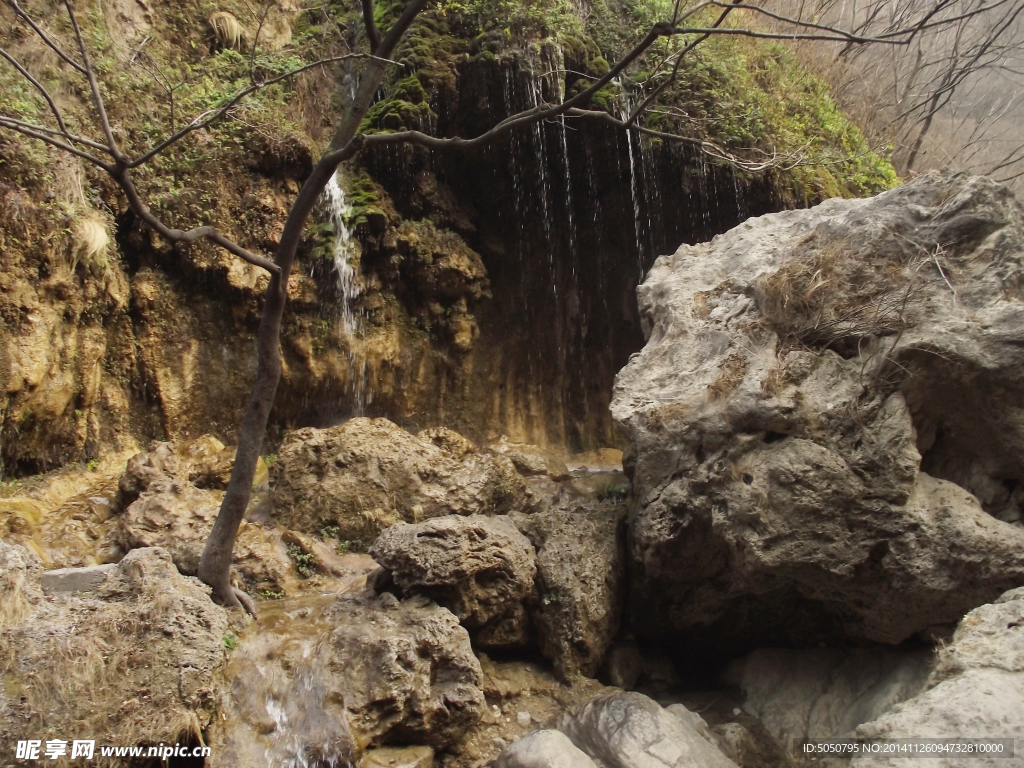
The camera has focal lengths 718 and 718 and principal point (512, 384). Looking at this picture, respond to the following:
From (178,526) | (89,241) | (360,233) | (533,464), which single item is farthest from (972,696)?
(360,233)

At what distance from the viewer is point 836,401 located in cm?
455

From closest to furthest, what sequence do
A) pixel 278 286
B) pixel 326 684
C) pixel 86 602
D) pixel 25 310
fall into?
pixel 86 602 → pixel 326 684 → pixel 278 286 → pixel 25 310

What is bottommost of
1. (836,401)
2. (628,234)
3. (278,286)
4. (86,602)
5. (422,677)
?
(422,677)

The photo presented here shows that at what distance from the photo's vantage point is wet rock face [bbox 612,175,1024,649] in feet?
14.2

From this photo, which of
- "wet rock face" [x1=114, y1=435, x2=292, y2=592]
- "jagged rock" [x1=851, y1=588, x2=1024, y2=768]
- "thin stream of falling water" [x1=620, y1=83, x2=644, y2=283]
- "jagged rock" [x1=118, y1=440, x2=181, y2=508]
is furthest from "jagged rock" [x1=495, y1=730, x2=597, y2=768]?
"thin stream of falling water" [x1=620, y1=83, x2=644, y2=283]

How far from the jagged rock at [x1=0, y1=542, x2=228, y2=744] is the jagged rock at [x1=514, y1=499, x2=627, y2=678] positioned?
226 centimetres

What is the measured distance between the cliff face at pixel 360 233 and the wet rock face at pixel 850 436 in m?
4.75

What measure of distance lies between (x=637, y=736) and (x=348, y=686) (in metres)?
1.68

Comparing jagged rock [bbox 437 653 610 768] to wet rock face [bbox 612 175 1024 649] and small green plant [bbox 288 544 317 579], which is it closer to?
wet rock face [bbox 612 175 1024 649]

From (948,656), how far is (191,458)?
→ 692 centimetres

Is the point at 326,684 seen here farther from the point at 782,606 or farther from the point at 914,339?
the point at 914,339

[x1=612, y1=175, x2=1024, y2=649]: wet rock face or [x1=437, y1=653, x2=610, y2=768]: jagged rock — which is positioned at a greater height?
[x1=612, y1=175, x2=1024, y2=649]: wet rock face

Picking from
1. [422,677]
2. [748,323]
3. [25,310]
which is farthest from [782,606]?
[25,310]

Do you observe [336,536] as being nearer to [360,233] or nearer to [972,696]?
[360,233]
